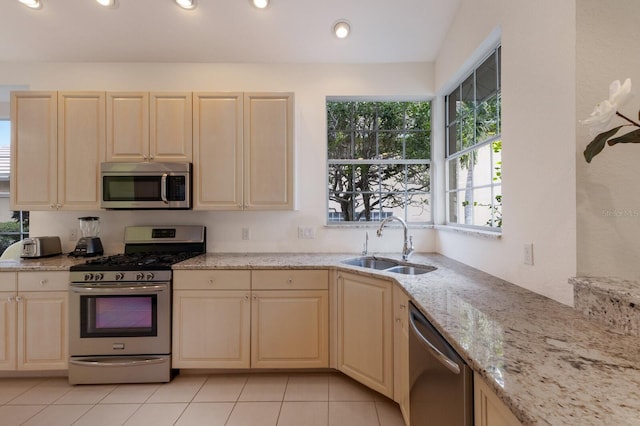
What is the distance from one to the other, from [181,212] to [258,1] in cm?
199

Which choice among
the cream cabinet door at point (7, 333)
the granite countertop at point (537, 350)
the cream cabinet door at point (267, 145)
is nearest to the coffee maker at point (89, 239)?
the cream cabinet door at point (7, 333)

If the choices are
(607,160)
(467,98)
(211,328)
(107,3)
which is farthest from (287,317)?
(107,3)

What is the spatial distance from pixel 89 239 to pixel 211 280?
53.4 inches

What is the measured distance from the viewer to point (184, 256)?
2607 millimetres

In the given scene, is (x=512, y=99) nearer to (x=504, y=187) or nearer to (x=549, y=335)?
(x=504, y=187)

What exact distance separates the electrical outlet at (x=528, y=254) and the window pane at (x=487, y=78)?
111 cm

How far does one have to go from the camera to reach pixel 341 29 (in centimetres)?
257

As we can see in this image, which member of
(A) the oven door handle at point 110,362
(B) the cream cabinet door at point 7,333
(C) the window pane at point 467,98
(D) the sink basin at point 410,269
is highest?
(C) the window pane at point 467,98

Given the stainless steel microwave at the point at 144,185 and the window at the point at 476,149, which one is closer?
the window at the point at 476,149

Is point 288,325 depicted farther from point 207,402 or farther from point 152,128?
point 152,128

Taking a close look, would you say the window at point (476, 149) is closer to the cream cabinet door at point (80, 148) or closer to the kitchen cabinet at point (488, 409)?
the kitchen cabinet at point (488, 409)

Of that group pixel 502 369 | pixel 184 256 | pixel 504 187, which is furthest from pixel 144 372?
pixel 504 187

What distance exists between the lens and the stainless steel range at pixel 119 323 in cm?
224

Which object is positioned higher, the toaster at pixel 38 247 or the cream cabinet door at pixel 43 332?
the toaster at pixel 38 247
